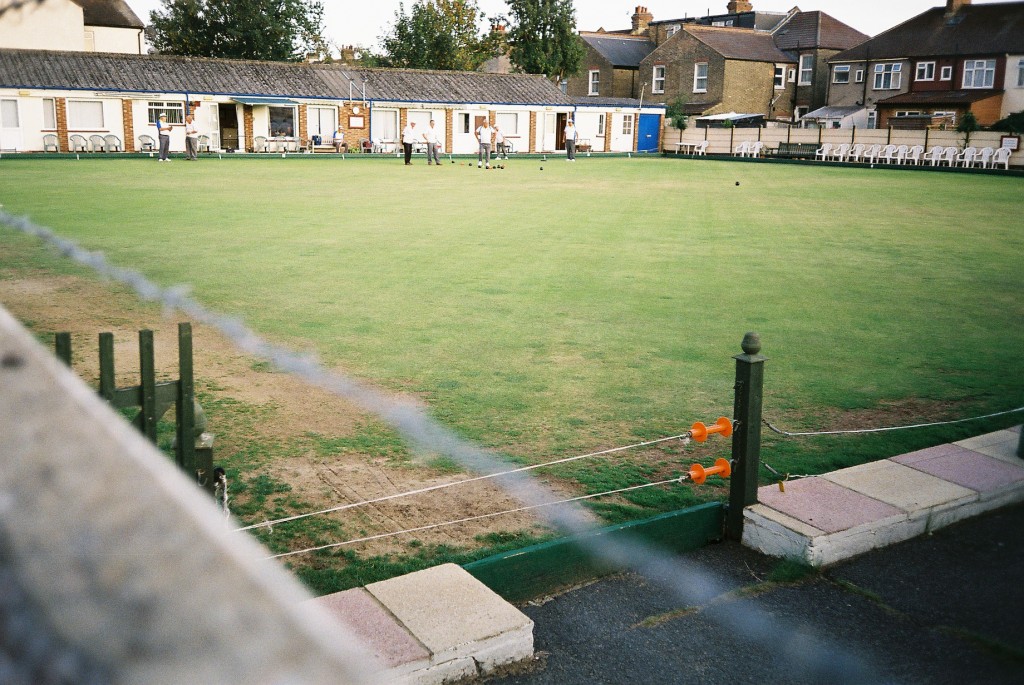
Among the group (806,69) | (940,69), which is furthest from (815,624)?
(806,69)

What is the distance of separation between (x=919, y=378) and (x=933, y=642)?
13.9 feet

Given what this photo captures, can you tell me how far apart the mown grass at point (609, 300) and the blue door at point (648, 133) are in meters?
34.8

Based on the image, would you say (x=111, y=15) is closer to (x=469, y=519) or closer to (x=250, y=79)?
(x=250, y=79)

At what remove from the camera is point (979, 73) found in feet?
171

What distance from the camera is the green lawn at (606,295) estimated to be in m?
6.97

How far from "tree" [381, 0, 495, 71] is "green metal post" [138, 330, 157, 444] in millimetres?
70785

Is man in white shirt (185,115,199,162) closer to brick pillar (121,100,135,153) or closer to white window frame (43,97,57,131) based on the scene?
brick pillar (121,100,135,153)

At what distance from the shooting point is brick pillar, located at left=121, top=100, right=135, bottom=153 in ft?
140

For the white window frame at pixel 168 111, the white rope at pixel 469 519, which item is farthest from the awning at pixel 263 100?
the white rope at pixel 469 519

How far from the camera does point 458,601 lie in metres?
3.87

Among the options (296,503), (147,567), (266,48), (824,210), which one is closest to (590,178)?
(824,210)

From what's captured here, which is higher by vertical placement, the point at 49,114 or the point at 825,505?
the point at 49,114

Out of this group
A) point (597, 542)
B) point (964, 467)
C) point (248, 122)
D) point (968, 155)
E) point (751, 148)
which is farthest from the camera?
point (751, 148)

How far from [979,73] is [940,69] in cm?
228
